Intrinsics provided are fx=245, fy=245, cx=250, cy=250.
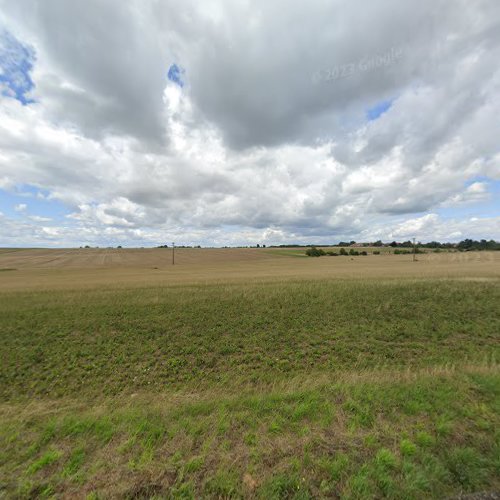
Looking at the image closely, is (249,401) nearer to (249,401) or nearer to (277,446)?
(249,401)

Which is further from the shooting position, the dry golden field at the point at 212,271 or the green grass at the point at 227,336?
the dry golden field at the point at 212,271

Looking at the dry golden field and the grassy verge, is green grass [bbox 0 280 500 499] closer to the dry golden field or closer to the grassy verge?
the grassy verge

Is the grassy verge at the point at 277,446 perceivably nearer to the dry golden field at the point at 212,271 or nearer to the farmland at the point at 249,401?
the farmland at the point at 249,401

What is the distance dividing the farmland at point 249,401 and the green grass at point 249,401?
3cm

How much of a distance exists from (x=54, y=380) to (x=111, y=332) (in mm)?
3394

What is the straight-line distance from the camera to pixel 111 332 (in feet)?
41.4

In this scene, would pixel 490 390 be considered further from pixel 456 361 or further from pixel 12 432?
pixel 12 432

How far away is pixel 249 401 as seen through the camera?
589 cm

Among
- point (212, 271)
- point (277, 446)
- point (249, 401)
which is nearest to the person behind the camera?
point (277, 446)

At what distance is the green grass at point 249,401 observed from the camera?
364cm

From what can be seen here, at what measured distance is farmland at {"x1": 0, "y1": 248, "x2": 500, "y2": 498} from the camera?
3.64 meters

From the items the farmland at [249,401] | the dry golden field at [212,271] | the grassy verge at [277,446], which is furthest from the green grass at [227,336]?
the dry golden field at [212,271]

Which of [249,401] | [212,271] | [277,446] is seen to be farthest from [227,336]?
[212,271]

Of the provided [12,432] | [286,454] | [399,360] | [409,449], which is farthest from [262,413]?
[399,360]
